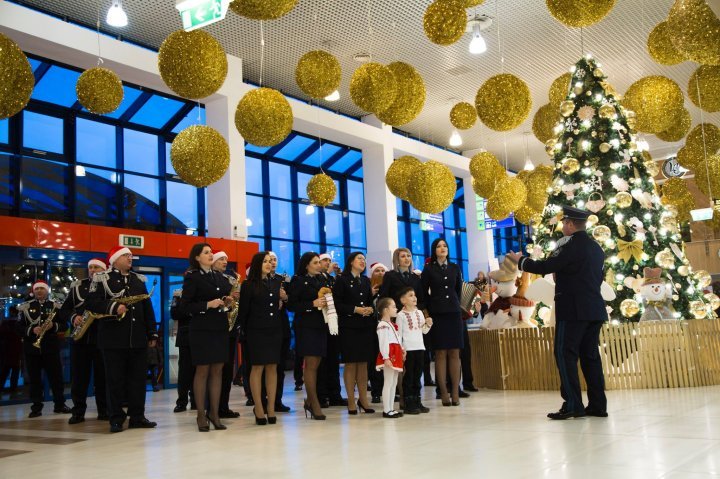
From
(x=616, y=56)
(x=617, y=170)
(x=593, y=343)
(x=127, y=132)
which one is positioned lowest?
(x=593, y=343)

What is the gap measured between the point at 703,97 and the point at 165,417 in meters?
6.98

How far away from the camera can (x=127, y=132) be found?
49.6 ft

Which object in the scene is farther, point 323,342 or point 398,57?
point 398,57

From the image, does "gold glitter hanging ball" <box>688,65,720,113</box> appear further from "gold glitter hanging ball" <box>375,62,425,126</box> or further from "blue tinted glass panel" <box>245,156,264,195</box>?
"blue tinted glass panel" <box>245,156,264,195</box>

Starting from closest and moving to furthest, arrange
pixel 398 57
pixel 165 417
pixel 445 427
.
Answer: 1. pixel 445 427
2. pixel 165 417
3. pixel 398 57

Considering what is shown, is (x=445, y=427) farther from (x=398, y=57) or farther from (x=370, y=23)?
(x=398, y=57)

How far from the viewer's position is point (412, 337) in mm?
6715

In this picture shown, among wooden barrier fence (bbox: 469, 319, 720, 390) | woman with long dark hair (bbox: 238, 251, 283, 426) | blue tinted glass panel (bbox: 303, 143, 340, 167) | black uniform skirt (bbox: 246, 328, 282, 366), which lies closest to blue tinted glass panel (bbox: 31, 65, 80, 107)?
blue tinted glass panel (bbox: 303, 143, 340, 167)

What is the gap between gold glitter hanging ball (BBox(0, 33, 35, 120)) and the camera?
5.08m

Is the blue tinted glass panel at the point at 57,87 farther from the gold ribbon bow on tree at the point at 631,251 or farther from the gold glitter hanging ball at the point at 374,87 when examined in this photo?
the gold ribbon bow on tree at the point at 631,251

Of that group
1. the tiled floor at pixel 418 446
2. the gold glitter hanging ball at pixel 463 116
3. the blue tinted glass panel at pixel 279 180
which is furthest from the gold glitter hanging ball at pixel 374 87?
the blue tinted glass panel at pixel 279 180

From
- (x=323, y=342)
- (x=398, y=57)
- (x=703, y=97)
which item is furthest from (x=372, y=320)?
(x=398, y=57)

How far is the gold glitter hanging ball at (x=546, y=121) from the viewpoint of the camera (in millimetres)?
10508

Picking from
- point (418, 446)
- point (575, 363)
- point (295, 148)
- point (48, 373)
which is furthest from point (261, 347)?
point (295, 148)
